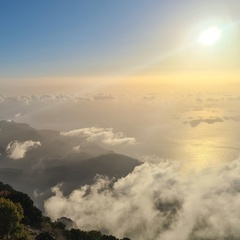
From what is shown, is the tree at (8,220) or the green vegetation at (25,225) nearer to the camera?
the tree at (8,220)

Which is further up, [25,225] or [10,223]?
[10,223]

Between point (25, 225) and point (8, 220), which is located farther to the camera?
point (25, 225)

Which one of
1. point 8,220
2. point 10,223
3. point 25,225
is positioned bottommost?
point 25,225

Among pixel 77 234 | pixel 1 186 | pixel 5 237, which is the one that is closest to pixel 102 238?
pixel 77 234

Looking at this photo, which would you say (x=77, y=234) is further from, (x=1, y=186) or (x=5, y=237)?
(x=1, y=186)

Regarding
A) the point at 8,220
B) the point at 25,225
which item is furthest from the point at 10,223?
the point at 25,225

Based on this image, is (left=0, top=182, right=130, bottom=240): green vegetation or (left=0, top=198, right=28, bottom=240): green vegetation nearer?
(left=0, top=198, right=28, bottom=240): green vegetation

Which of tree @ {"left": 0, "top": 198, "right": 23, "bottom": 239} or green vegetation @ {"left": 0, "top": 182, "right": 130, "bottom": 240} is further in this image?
green vegetation @ {"left": 0, "top": 182, "right": 130, "bottom": 240}

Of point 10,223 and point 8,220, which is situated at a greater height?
point 8,220

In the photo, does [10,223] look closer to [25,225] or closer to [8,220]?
[8,220]

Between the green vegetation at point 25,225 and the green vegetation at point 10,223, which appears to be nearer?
the green vegetation at point 10,223

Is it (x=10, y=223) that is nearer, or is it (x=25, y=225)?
(x=10, y=223)
